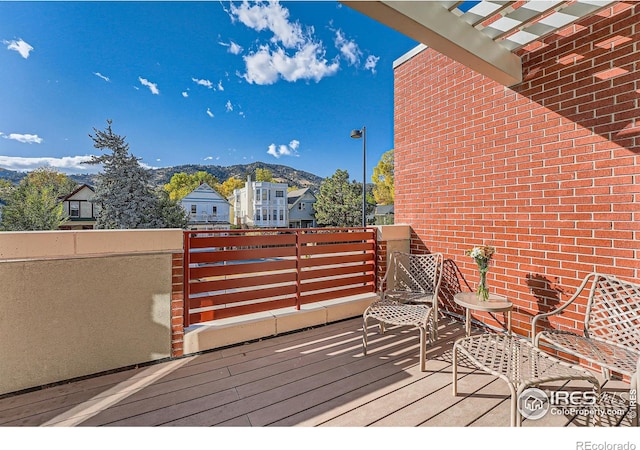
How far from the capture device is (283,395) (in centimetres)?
187

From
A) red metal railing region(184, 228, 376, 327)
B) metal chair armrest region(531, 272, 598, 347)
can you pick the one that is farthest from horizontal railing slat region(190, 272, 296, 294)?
metal chair armrest region(531, 272, 598, 347)

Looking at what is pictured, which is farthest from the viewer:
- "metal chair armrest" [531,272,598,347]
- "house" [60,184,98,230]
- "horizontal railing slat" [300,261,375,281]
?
"house" [60,184,98,230]

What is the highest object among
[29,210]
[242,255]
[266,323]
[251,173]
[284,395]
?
[251,173]

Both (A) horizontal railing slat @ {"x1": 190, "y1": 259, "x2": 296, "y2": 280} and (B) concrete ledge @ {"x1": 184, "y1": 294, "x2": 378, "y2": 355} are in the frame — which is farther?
(A) horizontal railing slat @ {"x1": 190, "y1": 259, "x2": 296, "y2": 280}

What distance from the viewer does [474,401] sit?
1.78 m

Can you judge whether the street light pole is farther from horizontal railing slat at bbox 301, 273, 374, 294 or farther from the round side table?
the round side table

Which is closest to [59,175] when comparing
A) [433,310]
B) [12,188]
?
[12,188]

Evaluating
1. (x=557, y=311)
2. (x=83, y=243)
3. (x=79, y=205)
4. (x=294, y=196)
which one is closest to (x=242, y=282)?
(x=83, y=243)

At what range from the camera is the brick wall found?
6.58 feet

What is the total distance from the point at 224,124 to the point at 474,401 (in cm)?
4460

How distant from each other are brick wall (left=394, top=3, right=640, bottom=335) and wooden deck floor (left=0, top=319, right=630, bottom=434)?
1.02 m

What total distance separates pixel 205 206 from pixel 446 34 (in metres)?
29.4

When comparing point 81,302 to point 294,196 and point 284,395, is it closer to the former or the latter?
point 284,395

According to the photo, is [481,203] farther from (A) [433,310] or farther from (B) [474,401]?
(B) [474,401]
